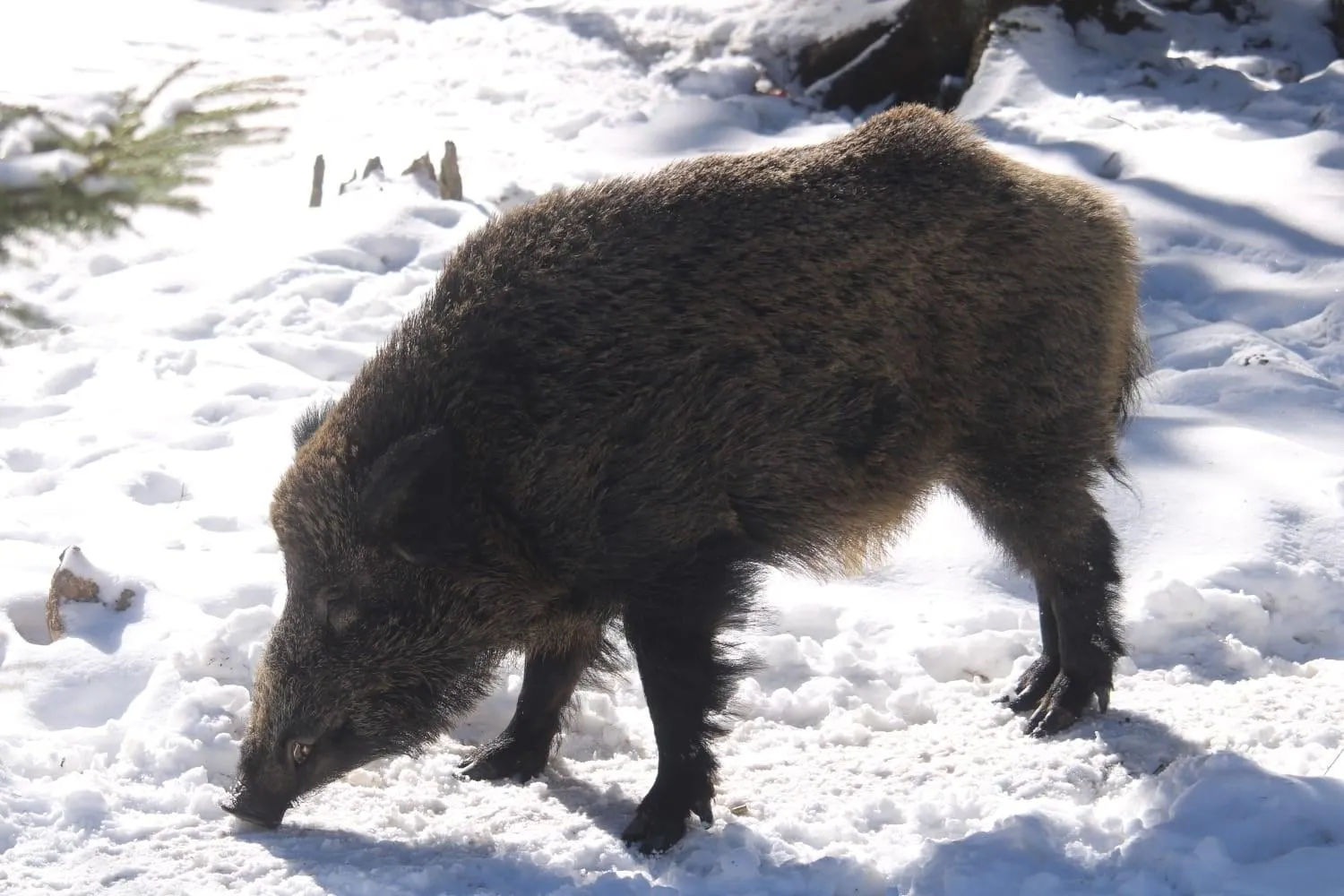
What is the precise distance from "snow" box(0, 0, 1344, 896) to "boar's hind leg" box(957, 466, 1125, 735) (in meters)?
0.14

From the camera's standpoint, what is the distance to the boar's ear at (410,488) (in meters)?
3.33

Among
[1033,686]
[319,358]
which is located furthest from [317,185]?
[1033,686]

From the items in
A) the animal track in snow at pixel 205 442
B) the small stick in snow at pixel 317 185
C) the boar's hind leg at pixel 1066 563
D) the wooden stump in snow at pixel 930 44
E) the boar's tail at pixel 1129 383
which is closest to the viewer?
the boar's hind leg at pixel 1066 563

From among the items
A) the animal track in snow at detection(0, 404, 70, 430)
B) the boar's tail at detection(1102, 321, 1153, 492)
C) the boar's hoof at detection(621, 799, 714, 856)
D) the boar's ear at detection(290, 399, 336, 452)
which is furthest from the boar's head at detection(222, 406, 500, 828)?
the animal track in snow at detection(0, 404, 70, 430)

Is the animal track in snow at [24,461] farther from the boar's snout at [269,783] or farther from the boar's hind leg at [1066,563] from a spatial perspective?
the boar's hind leg at [1066,563]

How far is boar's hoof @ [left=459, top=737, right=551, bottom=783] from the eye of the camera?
156 inches

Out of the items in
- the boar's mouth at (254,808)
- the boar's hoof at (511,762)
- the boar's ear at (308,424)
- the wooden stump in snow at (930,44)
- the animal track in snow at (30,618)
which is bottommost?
the boar's hoof at (511,762)

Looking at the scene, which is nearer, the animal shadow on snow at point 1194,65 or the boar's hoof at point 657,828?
the boar's hoof at point 657,828

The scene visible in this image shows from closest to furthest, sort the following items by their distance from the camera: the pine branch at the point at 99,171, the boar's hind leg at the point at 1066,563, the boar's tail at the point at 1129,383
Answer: the pine branch at the point at 99,171 < the boar's hind leg at the point at 1066,563 < the boar's tail at the point at 1129,383

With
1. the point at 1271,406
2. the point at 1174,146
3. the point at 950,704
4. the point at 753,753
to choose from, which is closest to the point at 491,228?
the point at 753,753

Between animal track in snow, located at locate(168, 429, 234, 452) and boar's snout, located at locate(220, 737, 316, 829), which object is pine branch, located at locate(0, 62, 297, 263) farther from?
animal track in snow, located at locate(168, 429, 234, 452)

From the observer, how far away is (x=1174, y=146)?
26.0 feet

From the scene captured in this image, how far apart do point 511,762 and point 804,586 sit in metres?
1.34

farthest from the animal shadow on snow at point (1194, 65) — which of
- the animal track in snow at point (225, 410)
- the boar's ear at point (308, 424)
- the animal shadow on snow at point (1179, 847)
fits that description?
the boar's ear at point (308, 424)
